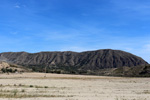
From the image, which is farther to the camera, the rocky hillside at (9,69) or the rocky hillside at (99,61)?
the rocky hillside at (99,61)

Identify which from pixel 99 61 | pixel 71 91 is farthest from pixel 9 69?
pixel 99 61

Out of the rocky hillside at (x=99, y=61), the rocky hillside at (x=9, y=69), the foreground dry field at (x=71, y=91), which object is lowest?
the foreground dry field at (x=71, y=91)

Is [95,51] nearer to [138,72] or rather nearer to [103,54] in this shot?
[103,54]

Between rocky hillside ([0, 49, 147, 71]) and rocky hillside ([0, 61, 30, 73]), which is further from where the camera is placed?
rocky hillside ([0, 49, 147, 71])

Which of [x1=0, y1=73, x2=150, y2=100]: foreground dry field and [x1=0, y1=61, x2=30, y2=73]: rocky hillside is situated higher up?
[x1=0, y1=61, x2=30, y2=73]: rocky hillside

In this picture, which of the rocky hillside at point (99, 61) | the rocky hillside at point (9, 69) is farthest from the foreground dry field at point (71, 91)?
the rocky hillside at point (99, 61)

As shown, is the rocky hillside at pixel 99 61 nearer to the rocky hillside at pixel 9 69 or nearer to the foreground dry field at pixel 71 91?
the rocky hillside at pixel 9 69

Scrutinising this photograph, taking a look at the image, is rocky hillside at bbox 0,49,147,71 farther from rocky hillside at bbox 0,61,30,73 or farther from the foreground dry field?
the foreground dry field

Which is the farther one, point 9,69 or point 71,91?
point 9,69

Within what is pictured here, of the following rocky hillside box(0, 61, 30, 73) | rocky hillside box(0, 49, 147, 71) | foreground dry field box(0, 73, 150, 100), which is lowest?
foreground dry field box(0, 73, 150, 100)

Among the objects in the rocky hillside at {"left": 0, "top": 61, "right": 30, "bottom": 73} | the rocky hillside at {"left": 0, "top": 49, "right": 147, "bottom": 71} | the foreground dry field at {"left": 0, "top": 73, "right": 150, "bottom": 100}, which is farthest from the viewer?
the rocky hillside at {"left": 0, "top": 49, "right": 147, "bottom": 71}

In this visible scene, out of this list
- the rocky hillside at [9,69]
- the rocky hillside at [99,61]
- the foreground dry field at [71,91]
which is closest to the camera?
the foreground dry field at [71,91]

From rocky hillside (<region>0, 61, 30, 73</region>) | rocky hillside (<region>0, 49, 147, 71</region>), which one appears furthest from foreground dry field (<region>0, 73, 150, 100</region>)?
rocky hillside (<region>0, 49, 147, 71</region>)

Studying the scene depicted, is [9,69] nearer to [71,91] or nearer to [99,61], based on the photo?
[71,91]
